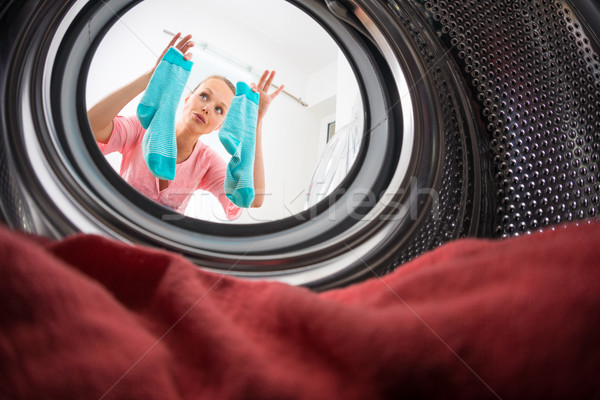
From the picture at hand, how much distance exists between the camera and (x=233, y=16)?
2.15 meters

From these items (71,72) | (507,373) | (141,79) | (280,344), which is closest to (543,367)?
(507,373)

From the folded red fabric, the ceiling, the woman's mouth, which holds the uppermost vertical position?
the ceiling

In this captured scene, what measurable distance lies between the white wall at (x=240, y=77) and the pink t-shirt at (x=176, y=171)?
14 cm

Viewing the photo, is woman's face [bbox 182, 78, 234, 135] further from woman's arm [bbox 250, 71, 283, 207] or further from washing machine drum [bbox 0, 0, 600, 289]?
washing machine drum [bbox 0, 0, 600, 289]

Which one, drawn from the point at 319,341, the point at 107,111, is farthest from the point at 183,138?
the point at 319,341

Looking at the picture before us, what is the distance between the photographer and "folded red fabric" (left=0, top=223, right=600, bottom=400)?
0.52ft

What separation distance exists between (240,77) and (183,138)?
2.79ft

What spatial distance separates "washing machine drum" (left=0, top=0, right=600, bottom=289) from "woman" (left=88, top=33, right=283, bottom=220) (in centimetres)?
59

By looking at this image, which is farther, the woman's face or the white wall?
the white wall

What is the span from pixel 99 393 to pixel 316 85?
2.39m

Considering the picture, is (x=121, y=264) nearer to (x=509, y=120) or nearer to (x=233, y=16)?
(x=509, y=120)

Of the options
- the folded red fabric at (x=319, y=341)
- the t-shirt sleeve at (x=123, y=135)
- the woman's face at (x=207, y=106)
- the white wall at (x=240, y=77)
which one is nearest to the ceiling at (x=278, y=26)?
the white wall at (x=240, y=77)

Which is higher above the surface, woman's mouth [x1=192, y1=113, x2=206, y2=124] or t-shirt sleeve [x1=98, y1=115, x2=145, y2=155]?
woman's mouth [x1=192, y1=113, x2=206, y2=124]

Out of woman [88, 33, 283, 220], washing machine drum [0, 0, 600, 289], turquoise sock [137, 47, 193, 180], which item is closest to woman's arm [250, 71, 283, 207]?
woman [88, 33, 283, 220]
